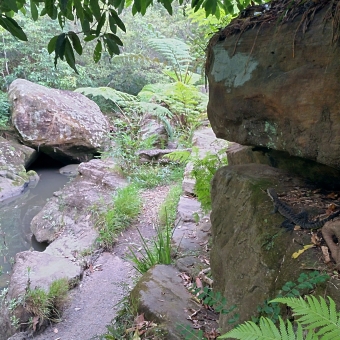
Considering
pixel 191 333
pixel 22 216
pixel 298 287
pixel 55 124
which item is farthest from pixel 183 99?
pixel 298 287

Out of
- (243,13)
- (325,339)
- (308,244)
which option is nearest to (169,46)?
(243,13)

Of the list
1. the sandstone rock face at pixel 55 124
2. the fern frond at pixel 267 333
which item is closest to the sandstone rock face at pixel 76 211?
the sandstone rock face at pixel 55 124

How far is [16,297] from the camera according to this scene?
3.97m

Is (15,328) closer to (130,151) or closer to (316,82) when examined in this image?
(316,82)

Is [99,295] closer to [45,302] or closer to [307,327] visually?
[45,302]

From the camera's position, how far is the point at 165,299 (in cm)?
303

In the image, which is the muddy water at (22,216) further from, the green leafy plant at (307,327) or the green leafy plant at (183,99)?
the green leafy plant at (307,327)

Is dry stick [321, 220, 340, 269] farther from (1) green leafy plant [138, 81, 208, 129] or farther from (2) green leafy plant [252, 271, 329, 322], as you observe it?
(1) green leafy plant [138, 81, 208, 129]

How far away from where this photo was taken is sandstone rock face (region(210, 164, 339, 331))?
179 centimetres

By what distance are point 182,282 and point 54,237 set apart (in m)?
3.10

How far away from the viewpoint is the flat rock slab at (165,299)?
272 cm

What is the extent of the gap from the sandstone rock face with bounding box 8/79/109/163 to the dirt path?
16.3 ft

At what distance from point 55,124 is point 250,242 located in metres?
8.69

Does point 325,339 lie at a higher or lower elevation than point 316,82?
lower
